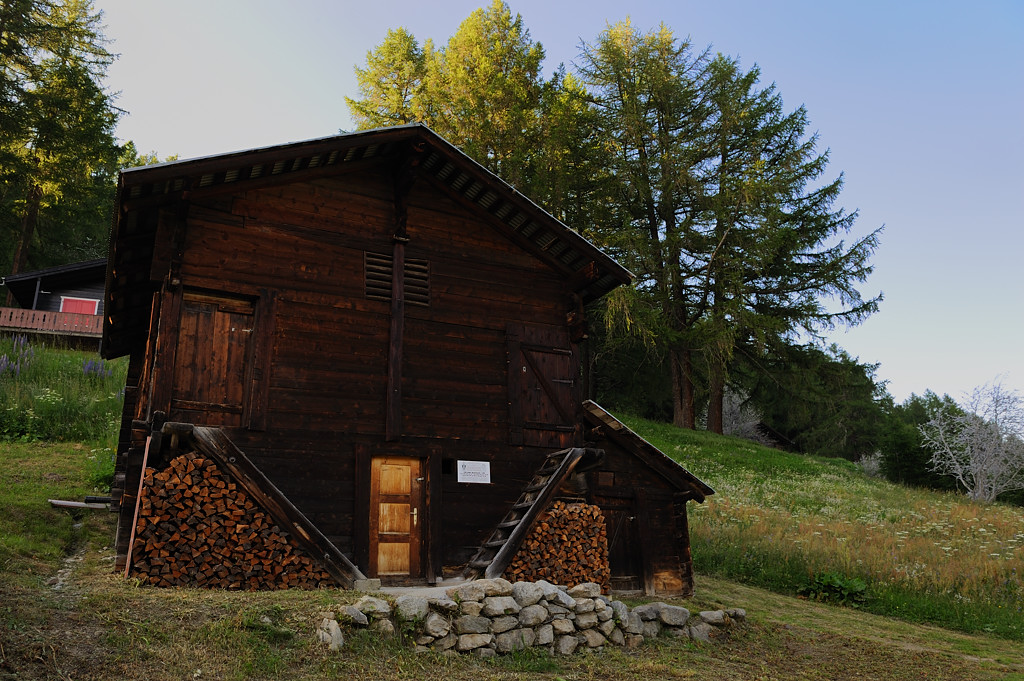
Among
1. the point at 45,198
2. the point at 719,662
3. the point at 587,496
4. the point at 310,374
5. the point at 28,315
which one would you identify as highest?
the point at 45,198

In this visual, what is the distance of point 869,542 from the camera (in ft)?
65.6

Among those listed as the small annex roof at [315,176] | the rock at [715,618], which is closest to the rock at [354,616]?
the rock at [715,618]

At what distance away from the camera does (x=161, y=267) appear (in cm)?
1163

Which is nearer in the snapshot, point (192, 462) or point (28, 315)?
point (192, 462)

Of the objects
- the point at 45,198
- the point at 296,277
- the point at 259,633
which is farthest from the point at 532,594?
the point at 45,198

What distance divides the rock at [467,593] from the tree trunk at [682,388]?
1106 inches

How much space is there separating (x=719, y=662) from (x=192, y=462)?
7.59m

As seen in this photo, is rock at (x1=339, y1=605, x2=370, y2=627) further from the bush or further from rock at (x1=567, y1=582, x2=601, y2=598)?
the bush

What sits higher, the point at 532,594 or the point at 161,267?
the point at 161,267

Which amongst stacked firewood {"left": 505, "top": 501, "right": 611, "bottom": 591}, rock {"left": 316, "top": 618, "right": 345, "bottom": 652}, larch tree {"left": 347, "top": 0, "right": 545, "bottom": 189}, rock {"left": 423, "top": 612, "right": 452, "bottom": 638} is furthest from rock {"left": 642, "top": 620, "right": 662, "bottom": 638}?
larch tree {"left": 347, "top": 0, "right": 545, "bottom": 189}

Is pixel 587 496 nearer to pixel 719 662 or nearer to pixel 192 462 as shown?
pixel 719 662

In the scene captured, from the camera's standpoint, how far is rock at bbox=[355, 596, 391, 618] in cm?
903

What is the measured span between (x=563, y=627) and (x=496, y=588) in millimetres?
1023

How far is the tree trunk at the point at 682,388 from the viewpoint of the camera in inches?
1455
